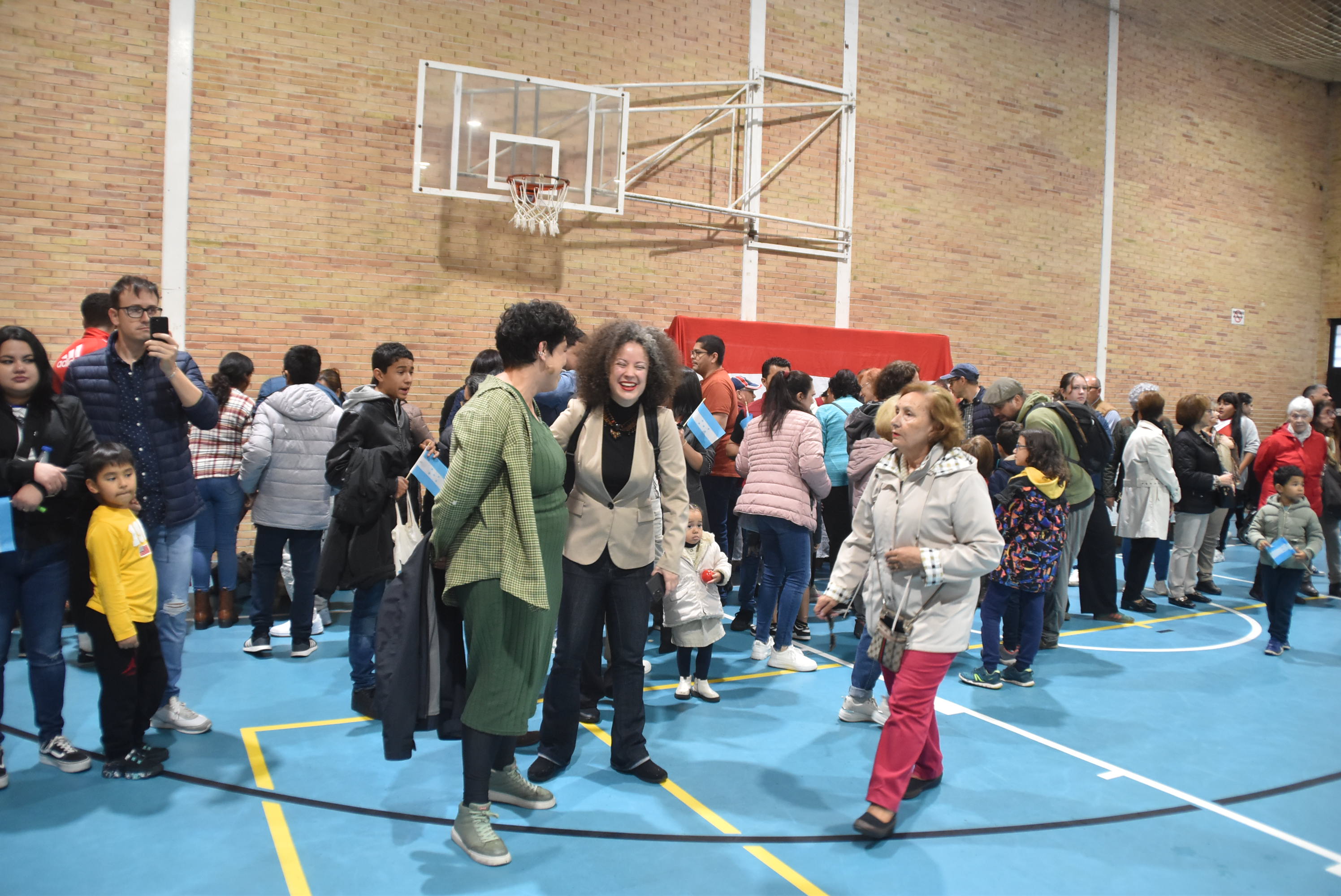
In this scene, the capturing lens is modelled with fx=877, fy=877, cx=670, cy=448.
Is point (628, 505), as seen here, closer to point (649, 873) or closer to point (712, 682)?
point (649, 873)

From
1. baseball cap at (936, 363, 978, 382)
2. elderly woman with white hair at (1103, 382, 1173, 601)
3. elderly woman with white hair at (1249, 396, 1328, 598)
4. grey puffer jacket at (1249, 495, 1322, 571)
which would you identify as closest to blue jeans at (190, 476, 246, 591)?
baseball cap at (936, 363, 978, 382)

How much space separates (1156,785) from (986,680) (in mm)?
1348

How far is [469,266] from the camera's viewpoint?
8.74m

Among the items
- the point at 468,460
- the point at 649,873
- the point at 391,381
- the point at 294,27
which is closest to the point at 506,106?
the point at 294,27

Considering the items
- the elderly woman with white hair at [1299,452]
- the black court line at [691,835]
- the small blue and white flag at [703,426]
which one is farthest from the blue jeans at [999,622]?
the elderly woman with white hair at [1299,452]

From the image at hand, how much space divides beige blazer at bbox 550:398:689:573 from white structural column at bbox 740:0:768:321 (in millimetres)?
6754

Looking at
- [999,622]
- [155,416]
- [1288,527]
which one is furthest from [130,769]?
[1288,527]

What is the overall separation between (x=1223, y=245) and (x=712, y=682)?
13.5 meters

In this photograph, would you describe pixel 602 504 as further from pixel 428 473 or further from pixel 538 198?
pixel 538 198

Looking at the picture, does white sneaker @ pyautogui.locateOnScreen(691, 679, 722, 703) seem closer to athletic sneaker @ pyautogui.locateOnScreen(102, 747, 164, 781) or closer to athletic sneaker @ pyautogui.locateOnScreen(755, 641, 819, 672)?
athletic sneaker @ pyautogui.locateOnScreen(755, 641, 819, 672)

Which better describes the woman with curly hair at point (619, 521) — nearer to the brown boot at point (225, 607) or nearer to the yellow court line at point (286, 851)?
the yellow court line at point (286, 851)

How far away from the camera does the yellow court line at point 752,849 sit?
2.87 metres

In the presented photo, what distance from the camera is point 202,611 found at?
6.01m

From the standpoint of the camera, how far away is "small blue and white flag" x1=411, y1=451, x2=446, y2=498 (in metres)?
3.88
